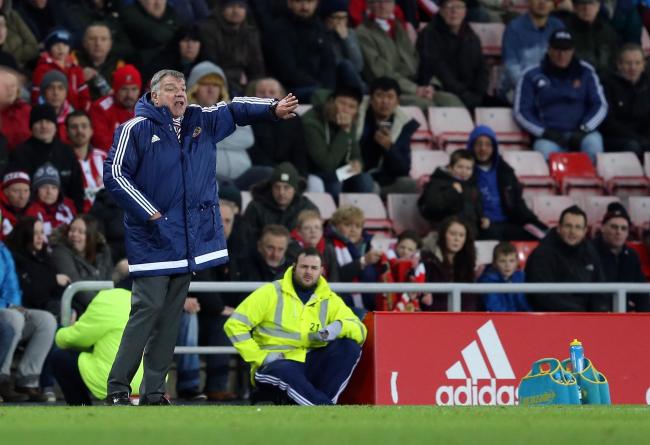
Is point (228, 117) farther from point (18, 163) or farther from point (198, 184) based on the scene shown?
point (18, 163)

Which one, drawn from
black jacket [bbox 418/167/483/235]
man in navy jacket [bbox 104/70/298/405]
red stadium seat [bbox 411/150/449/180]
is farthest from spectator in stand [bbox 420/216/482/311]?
man in navy jacket [bbox 104/70/298/405]

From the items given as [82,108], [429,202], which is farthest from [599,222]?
[82,108]

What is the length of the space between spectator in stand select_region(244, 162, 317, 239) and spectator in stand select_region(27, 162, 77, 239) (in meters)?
1.68

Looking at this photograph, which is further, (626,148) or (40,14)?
(626,148)

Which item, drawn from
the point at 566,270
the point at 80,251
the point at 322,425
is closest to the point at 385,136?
the point at 566,270

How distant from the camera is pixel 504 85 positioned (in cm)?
A: 2008

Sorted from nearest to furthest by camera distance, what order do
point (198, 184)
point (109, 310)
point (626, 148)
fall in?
point (198, 184) → point (109, 310) → point (626, 148)

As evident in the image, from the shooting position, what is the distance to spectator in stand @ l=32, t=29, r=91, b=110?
1670cm

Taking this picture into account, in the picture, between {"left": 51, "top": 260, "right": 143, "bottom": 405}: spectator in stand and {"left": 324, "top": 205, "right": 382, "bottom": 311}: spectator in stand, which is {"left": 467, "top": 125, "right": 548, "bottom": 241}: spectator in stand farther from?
{"left": 51, "top": 260, "right": 143, "bottom": 405}: spectator in stand

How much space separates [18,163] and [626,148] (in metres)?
7.34

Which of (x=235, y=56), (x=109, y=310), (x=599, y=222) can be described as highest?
(x=235, y=56)

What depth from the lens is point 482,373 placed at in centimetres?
1316

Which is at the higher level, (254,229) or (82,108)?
(82,108)

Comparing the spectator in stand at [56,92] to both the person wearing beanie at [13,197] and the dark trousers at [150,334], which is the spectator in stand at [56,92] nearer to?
the person wearing beanie at [13,197]
